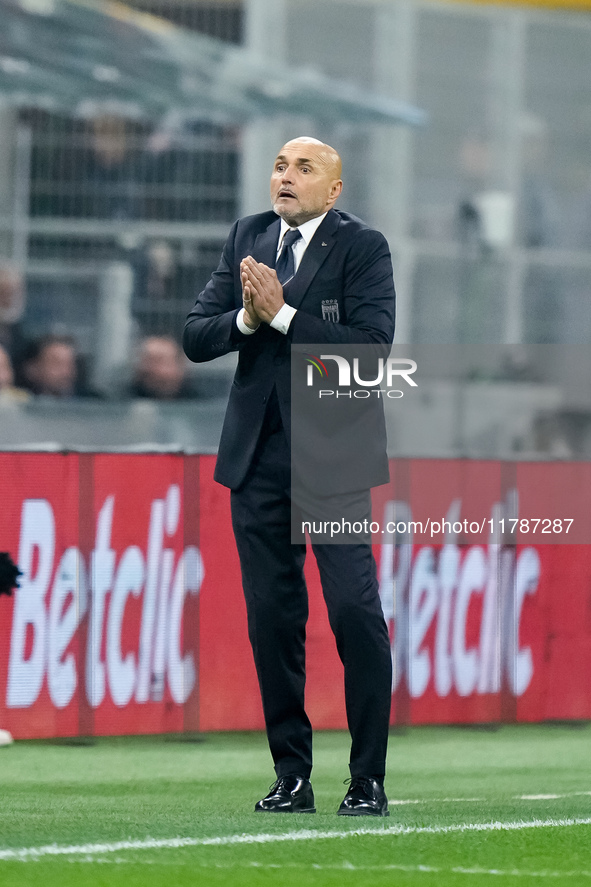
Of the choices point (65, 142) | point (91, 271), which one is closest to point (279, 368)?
point (91, 271)

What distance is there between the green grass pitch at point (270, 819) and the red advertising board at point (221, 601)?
0.24 m

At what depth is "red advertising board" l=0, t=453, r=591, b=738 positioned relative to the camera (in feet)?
22.7

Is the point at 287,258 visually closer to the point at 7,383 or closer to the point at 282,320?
the point at 282,320

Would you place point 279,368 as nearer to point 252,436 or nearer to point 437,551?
point 252,436

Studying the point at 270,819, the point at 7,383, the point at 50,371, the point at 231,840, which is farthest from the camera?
the point at 50,371

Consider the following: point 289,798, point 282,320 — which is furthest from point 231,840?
point 282,320

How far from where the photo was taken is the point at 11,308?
36.1 feet

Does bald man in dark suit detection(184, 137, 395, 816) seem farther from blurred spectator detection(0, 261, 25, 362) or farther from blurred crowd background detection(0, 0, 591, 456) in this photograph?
blurred spectator detection(0, 261, 25, 362)

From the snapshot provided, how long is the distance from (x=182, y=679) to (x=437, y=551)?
1.37 m

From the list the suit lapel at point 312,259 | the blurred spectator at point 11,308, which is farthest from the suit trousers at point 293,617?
the blurred spectator at point 11,308

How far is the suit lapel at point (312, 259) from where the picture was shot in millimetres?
4902

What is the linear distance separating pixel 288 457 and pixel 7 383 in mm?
5793

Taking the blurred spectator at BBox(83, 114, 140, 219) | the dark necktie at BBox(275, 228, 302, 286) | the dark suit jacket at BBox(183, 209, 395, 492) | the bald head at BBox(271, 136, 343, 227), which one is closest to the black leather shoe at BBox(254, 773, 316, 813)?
the dark suit jacket at BBox(183, 209, 395, 492)

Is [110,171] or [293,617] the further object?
[110,171]
